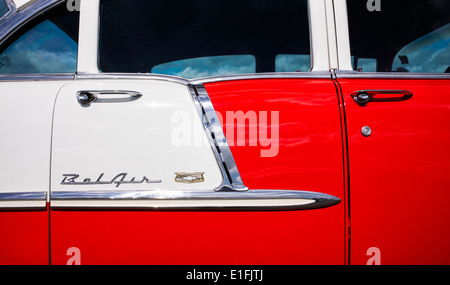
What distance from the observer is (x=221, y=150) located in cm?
126

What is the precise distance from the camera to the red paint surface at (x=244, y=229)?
125 centimetres

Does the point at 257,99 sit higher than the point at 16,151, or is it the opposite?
the point at 257,99

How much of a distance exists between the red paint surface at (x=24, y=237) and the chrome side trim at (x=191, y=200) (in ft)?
0.29

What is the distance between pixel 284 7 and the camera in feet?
5.22

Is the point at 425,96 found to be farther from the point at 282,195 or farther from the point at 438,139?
the point at 282,195

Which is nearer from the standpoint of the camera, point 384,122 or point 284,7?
point 384,122

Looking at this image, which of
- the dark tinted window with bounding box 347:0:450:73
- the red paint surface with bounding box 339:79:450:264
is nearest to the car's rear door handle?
the red paint surface with bounding box 339:79:450:264

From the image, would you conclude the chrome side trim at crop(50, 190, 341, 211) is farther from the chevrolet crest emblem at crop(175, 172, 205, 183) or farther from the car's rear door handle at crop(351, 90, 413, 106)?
the car's rear door handle at crop(351, 90, 413, 106)

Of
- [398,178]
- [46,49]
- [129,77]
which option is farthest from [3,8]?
[398,178]

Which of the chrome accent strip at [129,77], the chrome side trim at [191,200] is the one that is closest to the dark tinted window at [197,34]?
the chrome accent strip at [129,77]

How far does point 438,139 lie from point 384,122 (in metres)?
0.21

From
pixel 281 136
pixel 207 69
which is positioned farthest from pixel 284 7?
pixel 281 136

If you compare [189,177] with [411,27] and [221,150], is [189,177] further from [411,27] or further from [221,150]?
[411,27]

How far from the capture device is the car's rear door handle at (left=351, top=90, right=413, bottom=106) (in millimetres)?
1312
